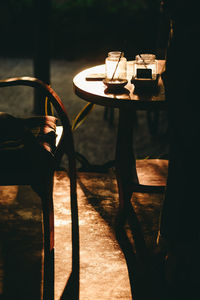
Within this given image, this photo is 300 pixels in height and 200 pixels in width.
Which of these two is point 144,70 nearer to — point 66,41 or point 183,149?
point 183,149

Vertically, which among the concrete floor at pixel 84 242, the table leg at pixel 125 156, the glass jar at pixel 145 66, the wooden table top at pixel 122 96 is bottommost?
the concrete floor at pixel 84 242

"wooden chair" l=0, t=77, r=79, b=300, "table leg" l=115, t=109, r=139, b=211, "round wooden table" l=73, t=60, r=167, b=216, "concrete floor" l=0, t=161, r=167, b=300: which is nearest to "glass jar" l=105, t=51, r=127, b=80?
"round wooden table" l=73, t=60, r=167, b=216

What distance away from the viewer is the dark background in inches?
277

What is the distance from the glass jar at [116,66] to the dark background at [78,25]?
513 centimetres

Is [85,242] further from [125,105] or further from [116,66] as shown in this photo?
[116,66]

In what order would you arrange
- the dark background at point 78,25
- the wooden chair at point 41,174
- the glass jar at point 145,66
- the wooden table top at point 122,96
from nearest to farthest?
the wooden chair at point 41,174 < the wooden table top at point 122,96 < the glass jar at point 145,66 < the dark background at point 78,25

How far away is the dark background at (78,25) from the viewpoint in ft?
23.1

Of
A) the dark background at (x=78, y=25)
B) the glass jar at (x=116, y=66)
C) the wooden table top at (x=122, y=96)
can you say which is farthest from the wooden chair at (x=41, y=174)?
the dark background at (x=78, y=25)

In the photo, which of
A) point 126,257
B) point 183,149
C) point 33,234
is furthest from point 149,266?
point 183,149

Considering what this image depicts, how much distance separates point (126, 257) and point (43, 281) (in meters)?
0.43

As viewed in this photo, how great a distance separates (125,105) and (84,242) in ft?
2.46

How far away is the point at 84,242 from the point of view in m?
1.93

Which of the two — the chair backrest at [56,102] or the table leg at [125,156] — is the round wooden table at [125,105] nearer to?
the table leg at [125,156]

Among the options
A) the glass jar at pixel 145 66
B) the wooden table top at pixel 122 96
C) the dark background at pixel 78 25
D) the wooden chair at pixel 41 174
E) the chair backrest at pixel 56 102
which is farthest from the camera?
the dark background at pixel 78 25
